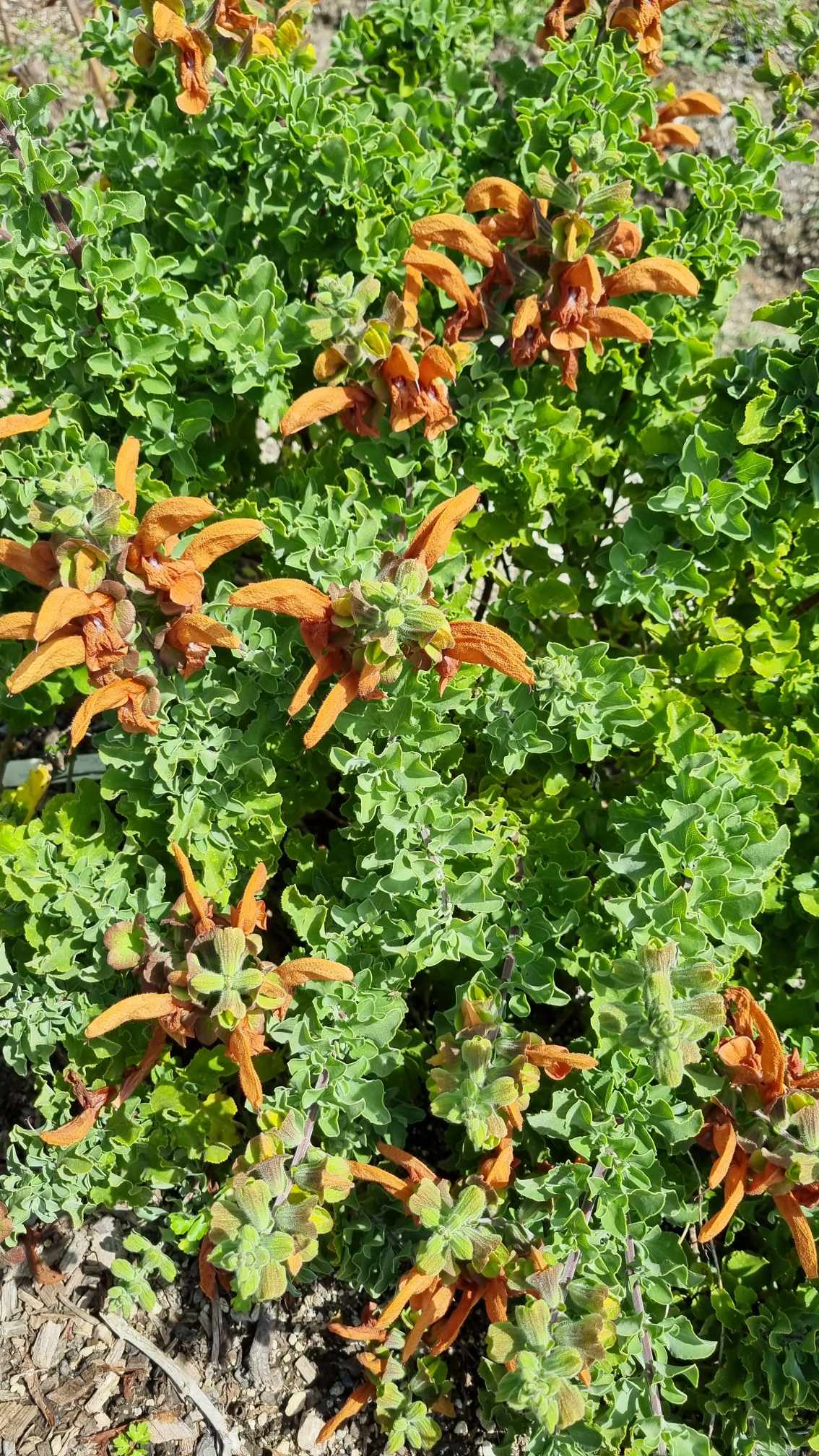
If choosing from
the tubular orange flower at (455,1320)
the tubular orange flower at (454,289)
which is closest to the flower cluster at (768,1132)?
the tubular orange flower at (455,1320)

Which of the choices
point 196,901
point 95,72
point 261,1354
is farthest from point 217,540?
point 95,72

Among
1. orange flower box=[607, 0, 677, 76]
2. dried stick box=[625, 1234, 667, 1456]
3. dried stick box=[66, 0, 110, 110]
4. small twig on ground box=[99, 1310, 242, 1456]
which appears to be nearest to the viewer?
dried stick box=[625, 1234, 667, 1456]

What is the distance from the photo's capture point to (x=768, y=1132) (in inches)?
80.5

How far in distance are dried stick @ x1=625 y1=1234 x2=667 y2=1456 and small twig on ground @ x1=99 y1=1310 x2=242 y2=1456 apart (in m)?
1.09

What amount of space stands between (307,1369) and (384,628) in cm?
199

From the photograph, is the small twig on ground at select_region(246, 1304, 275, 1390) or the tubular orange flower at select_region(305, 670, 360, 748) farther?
the small twig on ground at select_region(246, 1304, 275, 1390)

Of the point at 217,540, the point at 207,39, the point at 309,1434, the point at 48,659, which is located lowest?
the point at 309,1434

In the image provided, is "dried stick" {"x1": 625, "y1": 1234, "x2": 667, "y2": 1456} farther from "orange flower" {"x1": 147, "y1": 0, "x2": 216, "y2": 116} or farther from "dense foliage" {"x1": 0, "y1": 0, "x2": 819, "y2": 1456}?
"orange flower" {"x1": 147, "y1": 0, "x2": 216, "y2": 116}

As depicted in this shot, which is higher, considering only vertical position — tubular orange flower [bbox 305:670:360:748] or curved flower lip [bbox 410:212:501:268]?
curved flower lip [bbox 410:212:501:268]

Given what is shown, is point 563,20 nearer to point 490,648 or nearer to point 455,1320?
point 490,648

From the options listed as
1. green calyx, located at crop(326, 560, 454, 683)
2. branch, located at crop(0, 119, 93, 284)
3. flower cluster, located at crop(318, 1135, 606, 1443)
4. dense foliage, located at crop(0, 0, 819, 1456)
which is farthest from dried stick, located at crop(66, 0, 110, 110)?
flower cluster, located at crop(318, 1135, 606, 1443)

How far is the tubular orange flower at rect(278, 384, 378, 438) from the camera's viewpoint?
214 cm

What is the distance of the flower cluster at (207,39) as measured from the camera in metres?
2.30

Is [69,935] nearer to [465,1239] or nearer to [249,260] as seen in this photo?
[465,1239]
